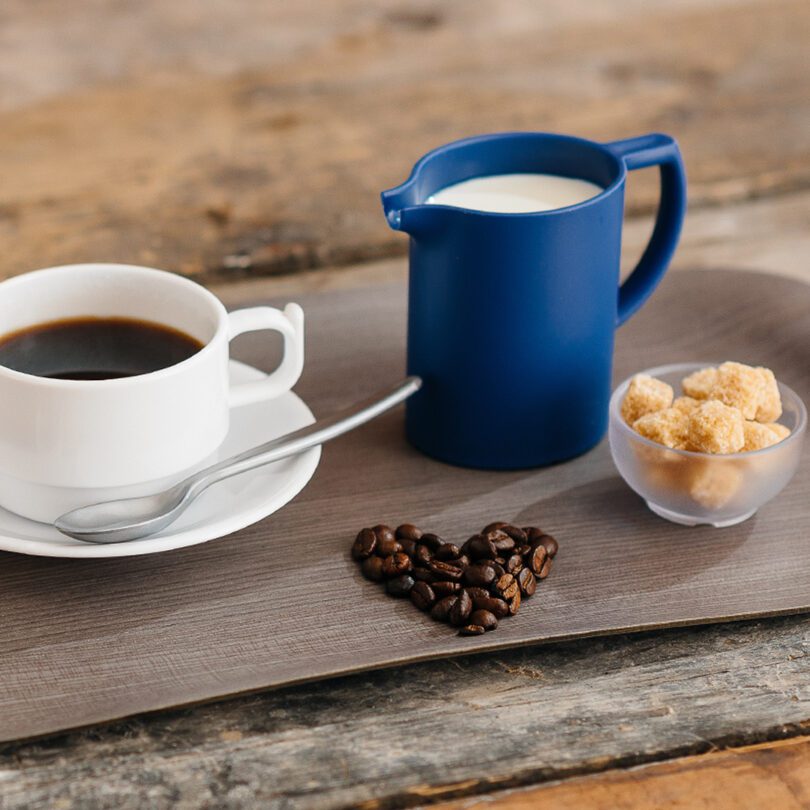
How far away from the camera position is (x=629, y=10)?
294 centimetres

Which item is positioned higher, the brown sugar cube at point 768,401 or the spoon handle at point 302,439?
the brown sugar cube at point 768,401

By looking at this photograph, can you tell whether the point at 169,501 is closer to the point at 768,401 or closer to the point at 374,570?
the point at 374,570

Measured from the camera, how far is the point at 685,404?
3.47 feet

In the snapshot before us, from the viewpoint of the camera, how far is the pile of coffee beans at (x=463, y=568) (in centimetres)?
93

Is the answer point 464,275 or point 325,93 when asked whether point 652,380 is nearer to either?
point 464,275

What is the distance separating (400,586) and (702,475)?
27 cm

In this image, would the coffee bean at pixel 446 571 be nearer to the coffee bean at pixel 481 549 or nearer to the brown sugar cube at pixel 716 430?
the coffee bean at pixel 481 549

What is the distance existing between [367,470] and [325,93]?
1.54 m

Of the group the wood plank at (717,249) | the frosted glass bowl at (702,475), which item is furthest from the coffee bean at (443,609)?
the wood plank at (717,249)

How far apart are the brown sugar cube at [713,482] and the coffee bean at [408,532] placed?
230mm

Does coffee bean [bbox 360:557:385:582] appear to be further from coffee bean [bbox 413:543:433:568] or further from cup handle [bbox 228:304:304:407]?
cup handle [bbox 228:304:304:407]

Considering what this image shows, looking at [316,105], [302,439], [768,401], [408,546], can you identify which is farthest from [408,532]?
[316,105]

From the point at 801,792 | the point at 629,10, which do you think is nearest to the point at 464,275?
the point at 801,792

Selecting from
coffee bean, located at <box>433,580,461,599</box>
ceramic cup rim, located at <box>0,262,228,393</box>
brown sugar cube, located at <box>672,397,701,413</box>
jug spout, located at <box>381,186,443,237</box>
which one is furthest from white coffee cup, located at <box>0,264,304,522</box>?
brown sugar cube, located at <box>672,397,701,413</box>
